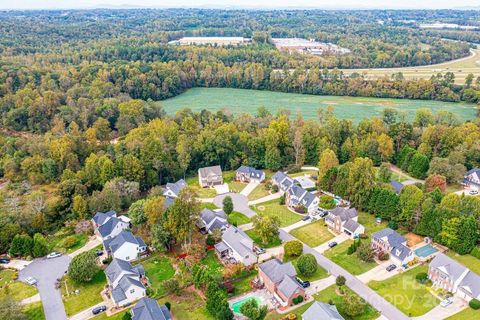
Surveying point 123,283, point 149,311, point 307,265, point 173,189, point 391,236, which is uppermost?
point 149,311

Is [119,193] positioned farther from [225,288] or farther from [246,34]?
[246,34]

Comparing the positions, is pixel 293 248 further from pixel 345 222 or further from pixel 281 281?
pixel 345 222

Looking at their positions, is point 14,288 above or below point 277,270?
below

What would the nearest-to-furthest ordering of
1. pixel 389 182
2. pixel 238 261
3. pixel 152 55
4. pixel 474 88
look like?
pixel 238 261 → pixel 389 182 → pixel 474 88 → pixel 152 55

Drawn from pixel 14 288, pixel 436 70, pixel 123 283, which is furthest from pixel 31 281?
pixel 436 70

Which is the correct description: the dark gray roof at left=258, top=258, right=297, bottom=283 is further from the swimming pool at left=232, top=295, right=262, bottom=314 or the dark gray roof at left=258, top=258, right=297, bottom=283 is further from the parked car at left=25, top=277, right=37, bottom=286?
the parked car at left=25, top=277, right=37, bottom=286

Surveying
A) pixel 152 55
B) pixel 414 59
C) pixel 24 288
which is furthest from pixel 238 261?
pixel 414 59

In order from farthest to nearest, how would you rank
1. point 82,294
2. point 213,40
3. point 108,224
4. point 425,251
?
point 213,40
point 108,224
point 425,251
point 82,294
